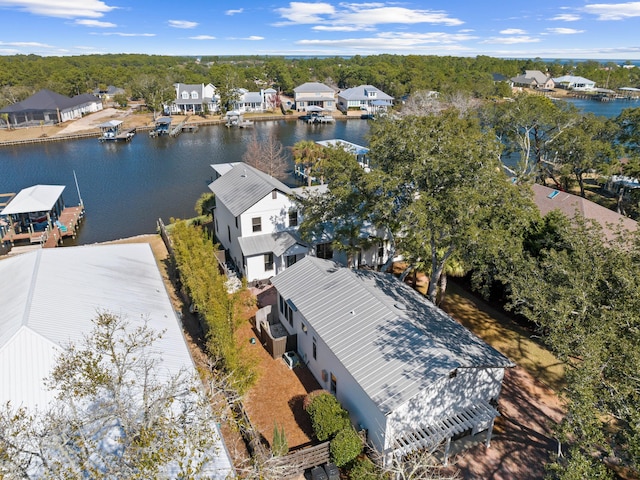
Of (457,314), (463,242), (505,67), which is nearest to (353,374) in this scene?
(463,242)

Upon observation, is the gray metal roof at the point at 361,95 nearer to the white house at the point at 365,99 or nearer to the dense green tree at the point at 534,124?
the white house at the point at 365,99

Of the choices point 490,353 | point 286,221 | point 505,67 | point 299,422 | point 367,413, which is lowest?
point 299,422

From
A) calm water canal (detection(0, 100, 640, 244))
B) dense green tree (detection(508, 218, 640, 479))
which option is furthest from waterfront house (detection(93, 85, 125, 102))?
dense green tree (detection(508, 218, 640, 479))

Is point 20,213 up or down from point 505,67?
down

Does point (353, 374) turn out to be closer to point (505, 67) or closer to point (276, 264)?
point (276, 264)

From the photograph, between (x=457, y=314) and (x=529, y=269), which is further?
(x=457, y=314)

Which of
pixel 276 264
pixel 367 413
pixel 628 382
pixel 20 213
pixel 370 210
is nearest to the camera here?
pixel 628 382

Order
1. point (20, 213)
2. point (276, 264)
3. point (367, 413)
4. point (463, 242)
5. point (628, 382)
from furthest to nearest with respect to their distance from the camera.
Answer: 1. point (20, 213)
2. point (276, 264)
3. point (463, 242)
4. point (367, 413)
5. point (628, 382)

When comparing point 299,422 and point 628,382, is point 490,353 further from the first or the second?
point 299,422
